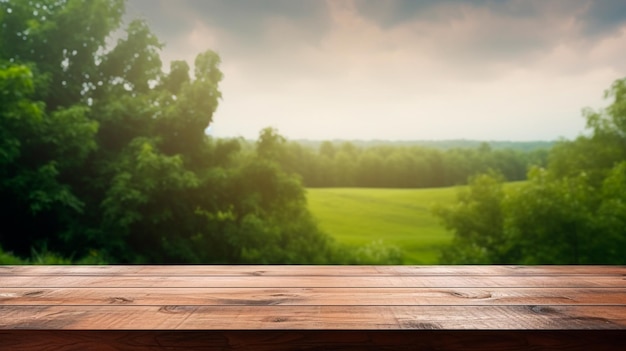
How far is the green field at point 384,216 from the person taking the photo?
8180 mm

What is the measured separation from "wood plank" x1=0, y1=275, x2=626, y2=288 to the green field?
687 cm

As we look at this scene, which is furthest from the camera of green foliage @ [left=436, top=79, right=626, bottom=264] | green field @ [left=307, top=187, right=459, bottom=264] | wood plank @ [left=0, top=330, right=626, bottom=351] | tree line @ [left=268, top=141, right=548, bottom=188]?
green field @ [left=307, top=187, right=459, bottom=264]

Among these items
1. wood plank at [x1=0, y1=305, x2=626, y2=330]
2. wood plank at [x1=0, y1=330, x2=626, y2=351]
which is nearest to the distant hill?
wood plank at [x1=0, y1=305, x2=626, y2=330]

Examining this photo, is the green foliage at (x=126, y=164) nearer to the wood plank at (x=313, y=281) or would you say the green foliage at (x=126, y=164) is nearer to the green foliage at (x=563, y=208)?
the green foliage at (x=563, y=208)

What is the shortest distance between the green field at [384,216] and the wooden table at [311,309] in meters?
6.87

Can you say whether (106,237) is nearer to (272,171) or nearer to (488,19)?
(272,171)

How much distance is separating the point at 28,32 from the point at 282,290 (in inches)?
289

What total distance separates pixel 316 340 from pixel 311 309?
0.39 feet

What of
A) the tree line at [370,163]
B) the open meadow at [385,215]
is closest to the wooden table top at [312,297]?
the tree line at [370,163]

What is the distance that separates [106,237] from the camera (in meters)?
6.75

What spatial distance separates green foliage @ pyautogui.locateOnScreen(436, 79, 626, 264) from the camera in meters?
7.97

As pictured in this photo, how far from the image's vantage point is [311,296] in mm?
988

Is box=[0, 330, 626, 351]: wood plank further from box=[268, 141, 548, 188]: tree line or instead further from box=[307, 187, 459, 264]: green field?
box=[307, 187, 459, 264]: green field

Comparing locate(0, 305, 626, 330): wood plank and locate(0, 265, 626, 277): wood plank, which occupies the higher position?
locate(0, 305, 626, 330): wood plank
